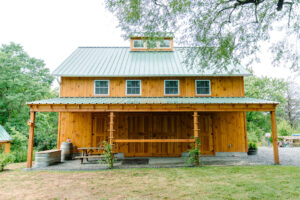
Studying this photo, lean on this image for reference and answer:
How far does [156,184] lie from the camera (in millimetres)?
5711

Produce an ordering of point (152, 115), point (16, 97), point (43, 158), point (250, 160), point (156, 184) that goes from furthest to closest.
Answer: point (16, 97)
point (152, 115)
point (250, 160)
point (43, 158)
point (156, 184)

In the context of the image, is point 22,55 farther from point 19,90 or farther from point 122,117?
point 122,117

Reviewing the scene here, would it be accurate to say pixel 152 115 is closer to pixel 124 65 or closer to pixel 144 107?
pixel 144 107

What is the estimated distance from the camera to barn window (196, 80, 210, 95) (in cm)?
1158

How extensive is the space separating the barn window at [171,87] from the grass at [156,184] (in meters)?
5.14

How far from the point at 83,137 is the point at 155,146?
14.0ft

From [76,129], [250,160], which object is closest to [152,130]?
[76,129]

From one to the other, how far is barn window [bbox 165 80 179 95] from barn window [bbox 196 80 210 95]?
4.22 feet

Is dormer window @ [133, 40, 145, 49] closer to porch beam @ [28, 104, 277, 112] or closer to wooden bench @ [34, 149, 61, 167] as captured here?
porch beam @ [28, 104, 277, 112]

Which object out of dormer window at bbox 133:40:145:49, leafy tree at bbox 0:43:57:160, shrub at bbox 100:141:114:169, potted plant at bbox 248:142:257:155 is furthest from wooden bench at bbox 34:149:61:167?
potted plant at bbox 248:142:257:155

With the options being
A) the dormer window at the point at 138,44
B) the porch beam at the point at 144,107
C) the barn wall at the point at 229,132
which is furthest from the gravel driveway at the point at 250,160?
the dormer window at the point at 138,44

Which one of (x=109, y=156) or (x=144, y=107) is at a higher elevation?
(x=144, y=107)

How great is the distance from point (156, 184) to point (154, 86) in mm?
6791

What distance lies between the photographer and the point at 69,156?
10.3 m
